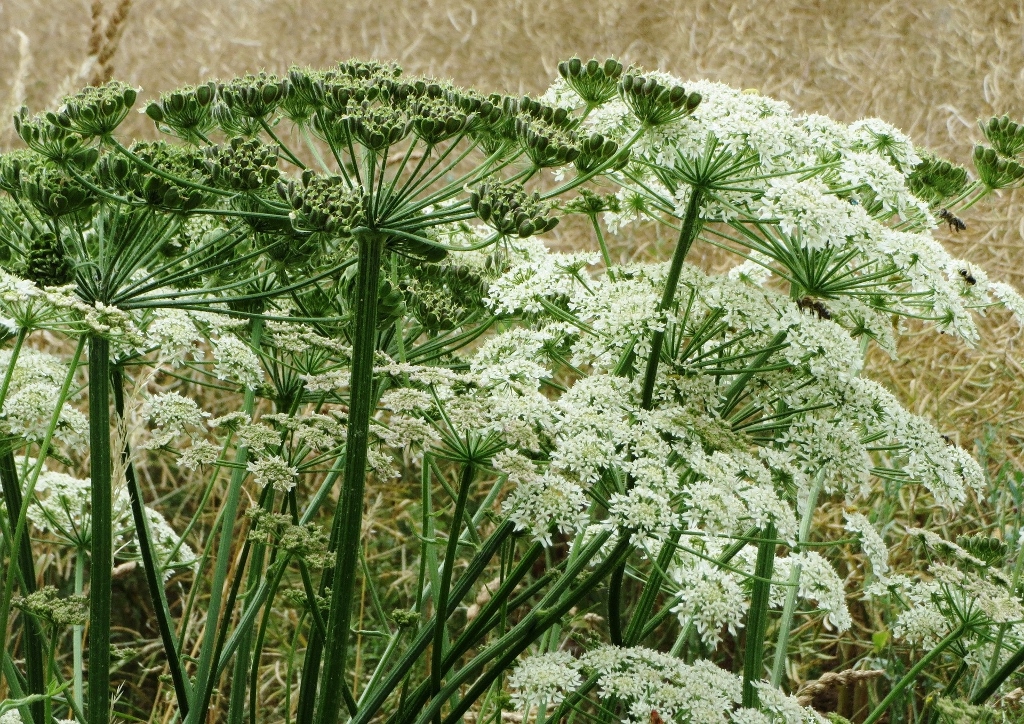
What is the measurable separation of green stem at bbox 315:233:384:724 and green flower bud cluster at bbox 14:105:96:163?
0.62m

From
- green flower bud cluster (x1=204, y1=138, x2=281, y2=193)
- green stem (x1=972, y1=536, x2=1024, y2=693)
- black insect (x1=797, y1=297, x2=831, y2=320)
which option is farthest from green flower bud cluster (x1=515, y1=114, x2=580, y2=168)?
green stem (x1=972, y1=536, x2=1024, y2=693)

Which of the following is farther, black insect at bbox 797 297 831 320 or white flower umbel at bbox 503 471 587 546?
black insect at bbox 797 297 831 320

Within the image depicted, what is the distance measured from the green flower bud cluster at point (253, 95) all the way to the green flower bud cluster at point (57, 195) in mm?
352

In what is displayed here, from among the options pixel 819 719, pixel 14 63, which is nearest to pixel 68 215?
pixel 819 719

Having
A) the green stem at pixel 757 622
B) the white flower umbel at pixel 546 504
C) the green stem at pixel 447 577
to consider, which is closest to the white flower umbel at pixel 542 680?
the green stem at pixel 447 577

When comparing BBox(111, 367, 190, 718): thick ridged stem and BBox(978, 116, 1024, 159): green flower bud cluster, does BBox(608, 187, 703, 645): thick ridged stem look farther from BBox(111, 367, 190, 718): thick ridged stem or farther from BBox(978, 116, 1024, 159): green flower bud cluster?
BBox(111, 367, 190, 718): thick ridged stem

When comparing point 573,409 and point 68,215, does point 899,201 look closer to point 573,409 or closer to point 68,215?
point 573,409

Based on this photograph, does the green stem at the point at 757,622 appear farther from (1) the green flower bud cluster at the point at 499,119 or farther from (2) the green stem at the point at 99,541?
(2) the green stem at the point at 99,541

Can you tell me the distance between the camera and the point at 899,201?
2.42 metres

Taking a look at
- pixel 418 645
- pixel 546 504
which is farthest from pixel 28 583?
pixel 546 504

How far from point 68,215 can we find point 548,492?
1139 millimetres

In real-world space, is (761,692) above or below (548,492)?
below

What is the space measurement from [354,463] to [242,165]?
2.01 ft

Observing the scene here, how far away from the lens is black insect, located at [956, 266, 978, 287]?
2.66m
